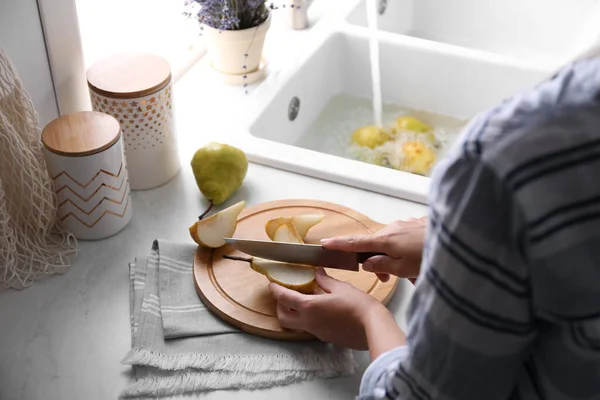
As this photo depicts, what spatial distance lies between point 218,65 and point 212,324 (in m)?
0.63

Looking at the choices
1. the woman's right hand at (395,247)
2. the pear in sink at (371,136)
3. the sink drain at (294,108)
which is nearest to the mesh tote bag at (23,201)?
the woman's right hand at (395,247)

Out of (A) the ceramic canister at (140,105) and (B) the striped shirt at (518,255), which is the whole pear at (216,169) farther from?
(B) the striped shirt at (518,255)

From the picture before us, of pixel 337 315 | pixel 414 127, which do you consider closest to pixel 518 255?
pixel 337 315

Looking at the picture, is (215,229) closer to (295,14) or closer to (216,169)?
(216,169)

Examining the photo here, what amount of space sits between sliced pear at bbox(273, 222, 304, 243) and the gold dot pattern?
0.84 ft

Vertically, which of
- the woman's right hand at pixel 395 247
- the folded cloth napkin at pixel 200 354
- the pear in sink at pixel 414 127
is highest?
the woman's right hand at pixel 395 247

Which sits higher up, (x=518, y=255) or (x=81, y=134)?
(x=518, y=255)

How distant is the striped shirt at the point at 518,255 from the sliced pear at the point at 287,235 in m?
0.46

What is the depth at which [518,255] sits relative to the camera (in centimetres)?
44

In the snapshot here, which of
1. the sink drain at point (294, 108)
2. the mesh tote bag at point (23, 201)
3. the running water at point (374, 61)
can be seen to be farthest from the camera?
the running water at point (374, 61)

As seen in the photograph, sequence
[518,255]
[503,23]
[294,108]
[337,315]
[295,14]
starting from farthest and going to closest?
[503,23] → [295,14] → [294,108] → [337,315] → [518,255]

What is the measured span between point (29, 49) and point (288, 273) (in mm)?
488

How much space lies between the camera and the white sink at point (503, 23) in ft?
6.03

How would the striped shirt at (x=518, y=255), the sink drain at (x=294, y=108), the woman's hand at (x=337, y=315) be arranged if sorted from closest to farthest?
the striped shirt at (x=518, y=255), the woman's hand at (x=337, y=315), the sink drain at (x=294, y=108)
